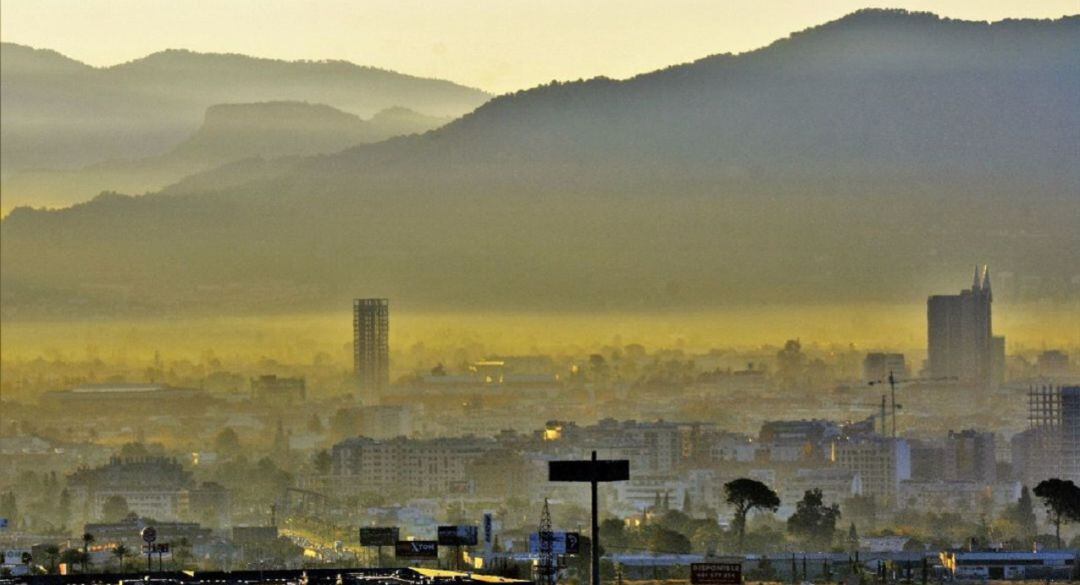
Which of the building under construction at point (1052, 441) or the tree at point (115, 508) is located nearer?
the tree at point (115, 508)

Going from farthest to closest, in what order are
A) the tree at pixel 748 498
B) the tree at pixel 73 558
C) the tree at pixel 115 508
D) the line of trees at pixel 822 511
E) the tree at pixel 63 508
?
the tree at pixel 115 508 < the tree at pixel 63 508 < the tree at pixel 748 498 < the line of trees at pixel 822 511 < the tree at pixel 73 558

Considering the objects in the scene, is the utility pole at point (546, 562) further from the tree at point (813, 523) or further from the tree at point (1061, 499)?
the tree at point (813, 523)

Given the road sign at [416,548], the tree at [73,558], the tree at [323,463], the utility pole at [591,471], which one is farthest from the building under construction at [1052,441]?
the utility pole at [591,471]

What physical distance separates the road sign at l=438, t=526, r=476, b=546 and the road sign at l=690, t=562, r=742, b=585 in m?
7.50

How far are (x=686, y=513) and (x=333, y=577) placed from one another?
9437 centimetres

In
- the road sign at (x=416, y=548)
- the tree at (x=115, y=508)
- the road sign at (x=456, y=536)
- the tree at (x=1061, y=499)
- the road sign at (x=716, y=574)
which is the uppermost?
the tree at (x=115, y=508)

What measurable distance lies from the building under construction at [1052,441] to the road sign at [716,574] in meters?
91.0

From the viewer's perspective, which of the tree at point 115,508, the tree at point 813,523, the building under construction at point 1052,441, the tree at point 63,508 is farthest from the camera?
the building under construction at point 1052,441

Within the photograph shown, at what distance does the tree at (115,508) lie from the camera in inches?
6777

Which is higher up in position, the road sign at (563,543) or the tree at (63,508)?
the tree at (63,508)

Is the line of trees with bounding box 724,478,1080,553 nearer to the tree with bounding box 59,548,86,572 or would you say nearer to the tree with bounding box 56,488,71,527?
the tree with bounding box 59,548,86,572

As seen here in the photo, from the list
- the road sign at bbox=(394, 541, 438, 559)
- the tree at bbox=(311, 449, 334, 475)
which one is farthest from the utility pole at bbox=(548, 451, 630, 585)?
the tree at bbox=(311, 449, 334, 475)

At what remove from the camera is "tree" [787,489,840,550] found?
5576 inches

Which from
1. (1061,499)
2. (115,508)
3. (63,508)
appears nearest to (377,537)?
(1061,499)
